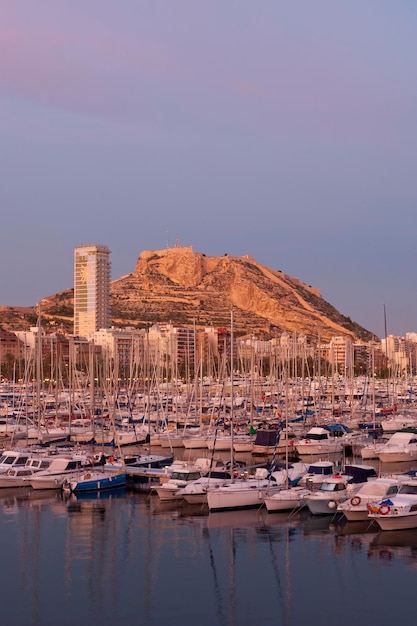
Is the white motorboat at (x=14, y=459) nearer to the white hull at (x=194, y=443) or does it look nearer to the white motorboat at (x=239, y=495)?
the white motorboat at (x=239, y=495)

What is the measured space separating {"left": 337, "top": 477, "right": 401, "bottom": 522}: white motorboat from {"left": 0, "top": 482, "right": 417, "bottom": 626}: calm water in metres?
0.60

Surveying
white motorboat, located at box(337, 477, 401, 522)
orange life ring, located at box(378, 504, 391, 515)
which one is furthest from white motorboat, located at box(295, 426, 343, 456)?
orange life ring, located at box(378, 504, 391, 515)

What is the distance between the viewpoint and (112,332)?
193 m

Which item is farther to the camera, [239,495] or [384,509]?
[239,495]

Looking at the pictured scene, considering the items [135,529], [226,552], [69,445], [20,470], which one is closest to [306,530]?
[226,552]

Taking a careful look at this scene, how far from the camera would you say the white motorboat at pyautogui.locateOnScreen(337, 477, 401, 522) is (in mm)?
32250

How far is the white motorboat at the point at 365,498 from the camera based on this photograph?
32250mm

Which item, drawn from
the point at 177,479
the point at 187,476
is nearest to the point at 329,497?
the point at 187,476

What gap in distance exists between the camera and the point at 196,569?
2811cm

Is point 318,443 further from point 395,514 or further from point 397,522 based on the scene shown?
point 395,514

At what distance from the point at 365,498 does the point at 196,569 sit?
725 cm

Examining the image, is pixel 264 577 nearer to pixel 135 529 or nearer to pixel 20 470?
pixel 135 529

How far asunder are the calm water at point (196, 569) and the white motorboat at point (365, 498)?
23.8 inches

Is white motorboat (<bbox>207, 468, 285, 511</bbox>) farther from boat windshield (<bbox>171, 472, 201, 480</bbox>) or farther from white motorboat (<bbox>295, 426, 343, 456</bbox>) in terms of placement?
white motorboat (<bbox>295, 426, 343, 456</bbox>)
